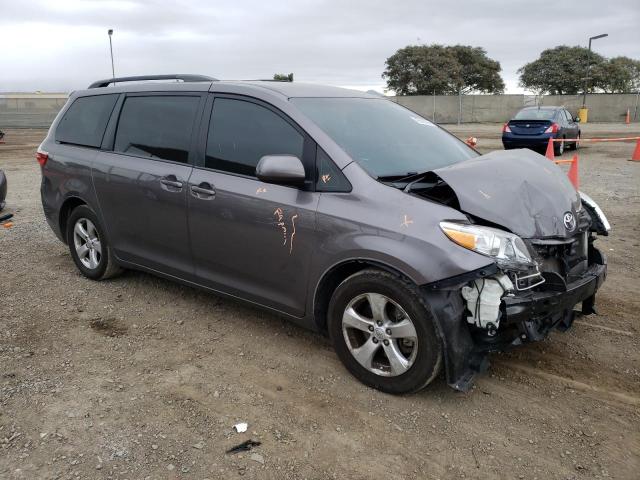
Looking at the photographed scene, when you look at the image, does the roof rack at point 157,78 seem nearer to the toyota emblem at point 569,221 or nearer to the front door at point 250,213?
the front door at point 250,213

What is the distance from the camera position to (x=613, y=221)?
757cm

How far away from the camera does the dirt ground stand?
2.76 meters

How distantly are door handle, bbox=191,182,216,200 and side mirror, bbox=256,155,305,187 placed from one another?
0.67 meters

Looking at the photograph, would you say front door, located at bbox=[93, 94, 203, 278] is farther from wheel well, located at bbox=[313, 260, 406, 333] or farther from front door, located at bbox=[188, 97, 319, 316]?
wheel well, located at bbox=[313, 260, 406, 333]

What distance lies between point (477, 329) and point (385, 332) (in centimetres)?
52

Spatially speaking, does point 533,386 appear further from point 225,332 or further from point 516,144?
point 516,144

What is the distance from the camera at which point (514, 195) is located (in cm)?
332

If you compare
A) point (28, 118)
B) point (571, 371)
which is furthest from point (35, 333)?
point (28, 118)

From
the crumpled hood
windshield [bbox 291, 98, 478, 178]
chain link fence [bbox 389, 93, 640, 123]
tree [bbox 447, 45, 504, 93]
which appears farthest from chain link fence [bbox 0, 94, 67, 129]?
tree [bbox 447, 45, 504, 93]

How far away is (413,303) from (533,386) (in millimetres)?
1041

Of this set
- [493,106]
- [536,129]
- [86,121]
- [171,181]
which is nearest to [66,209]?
[86,121]

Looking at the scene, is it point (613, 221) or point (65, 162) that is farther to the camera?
point (613, 221)

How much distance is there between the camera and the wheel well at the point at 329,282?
3350 millimetres

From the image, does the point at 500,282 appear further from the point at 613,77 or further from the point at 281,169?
the point at 613,77
